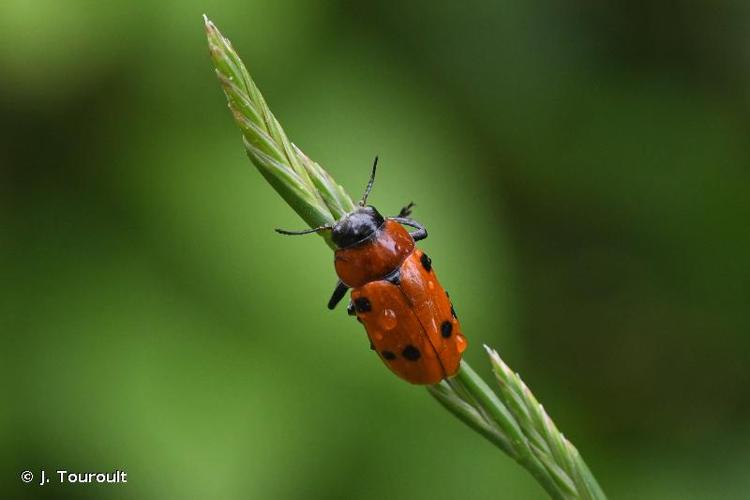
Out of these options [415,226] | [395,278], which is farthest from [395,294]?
[415,226]

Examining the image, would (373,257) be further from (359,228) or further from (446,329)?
(446,329)

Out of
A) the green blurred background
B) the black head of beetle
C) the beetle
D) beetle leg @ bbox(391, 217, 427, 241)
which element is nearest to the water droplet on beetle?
the beetle

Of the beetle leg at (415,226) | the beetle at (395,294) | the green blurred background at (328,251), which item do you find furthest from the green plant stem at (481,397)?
the green blurred background at (328,251)

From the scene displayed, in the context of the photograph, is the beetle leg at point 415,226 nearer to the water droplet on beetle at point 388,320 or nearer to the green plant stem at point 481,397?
the water droplet on beetle at point 388,320

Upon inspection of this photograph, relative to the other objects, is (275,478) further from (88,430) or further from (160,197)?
(160,197)

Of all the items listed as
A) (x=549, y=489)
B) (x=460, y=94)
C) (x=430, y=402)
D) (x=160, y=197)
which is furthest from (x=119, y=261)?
(x=549, y=489)

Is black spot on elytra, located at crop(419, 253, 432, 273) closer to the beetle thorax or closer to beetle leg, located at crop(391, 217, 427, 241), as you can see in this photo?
the beetle thorax
